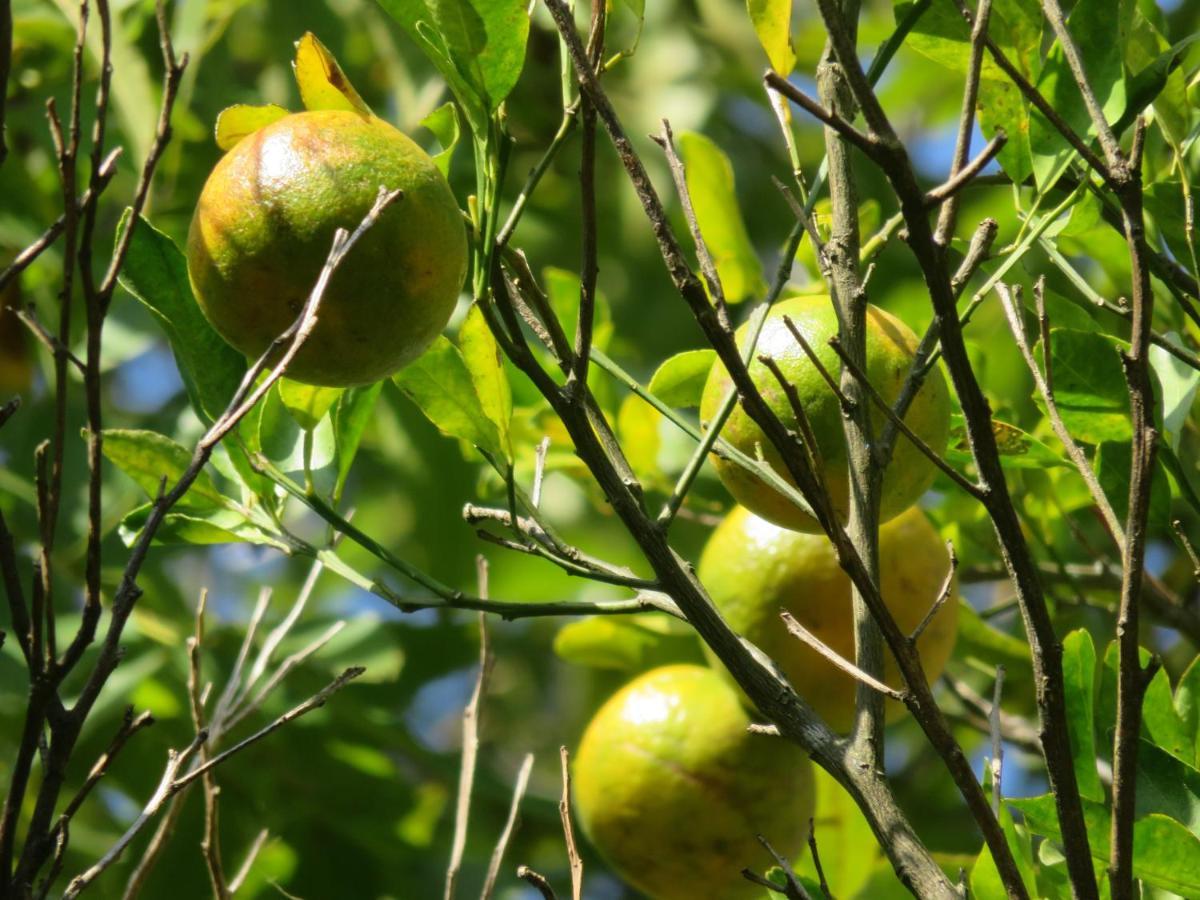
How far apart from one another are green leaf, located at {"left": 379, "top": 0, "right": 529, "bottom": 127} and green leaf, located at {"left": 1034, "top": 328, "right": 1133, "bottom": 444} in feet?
1.30

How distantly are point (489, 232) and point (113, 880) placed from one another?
131 centimetres

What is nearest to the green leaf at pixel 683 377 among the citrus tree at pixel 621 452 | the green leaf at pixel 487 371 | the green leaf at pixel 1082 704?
the citrus tree at pixel 621 452

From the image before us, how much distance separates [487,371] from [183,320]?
231 mm

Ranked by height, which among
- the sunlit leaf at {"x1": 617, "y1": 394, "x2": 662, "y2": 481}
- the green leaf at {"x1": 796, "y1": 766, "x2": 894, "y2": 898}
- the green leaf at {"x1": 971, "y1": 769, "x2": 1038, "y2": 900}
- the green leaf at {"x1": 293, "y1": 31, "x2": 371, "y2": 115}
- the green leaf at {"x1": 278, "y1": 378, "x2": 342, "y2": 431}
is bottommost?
the green leaf at {"x1": 796, "y1": 766, "x2": 894, "y2": 898}

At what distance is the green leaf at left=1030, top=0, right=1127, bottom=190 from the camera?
99cm

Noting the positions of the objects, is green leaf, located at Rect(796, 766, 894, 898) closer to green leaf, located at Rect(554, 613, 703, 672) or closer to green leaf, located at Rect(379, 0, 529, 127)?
green leaf, located at Rect(554, 613, 703, 672)

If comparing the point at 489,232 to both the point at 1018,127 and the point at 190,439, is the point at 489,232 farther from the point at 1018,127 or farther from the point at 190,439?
the point at 190,439

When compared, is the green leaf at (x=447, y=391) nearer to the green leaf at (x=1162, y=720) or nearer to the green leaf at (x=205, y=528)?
the green leaf at (x=205, y=528)

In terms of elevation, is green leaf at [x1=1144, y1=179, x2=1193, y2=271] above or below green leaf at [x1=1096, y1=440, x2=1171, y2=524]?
above

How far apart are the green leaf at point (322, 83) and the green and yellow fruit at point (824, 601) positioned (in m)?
0.53

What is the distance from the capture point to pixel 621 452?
96cm

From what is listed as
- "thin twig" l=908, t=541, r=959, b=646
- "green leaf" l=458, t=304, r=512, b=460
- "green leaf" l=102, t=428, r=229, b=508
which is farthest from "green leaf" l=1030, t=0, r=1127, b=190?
"green leaf" l=102, t=428, r=229, b=508

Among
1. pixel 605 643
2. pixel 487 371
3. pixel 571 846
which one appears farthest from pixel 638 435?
pixel 571 846

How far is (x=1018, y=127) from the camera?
1045mm
